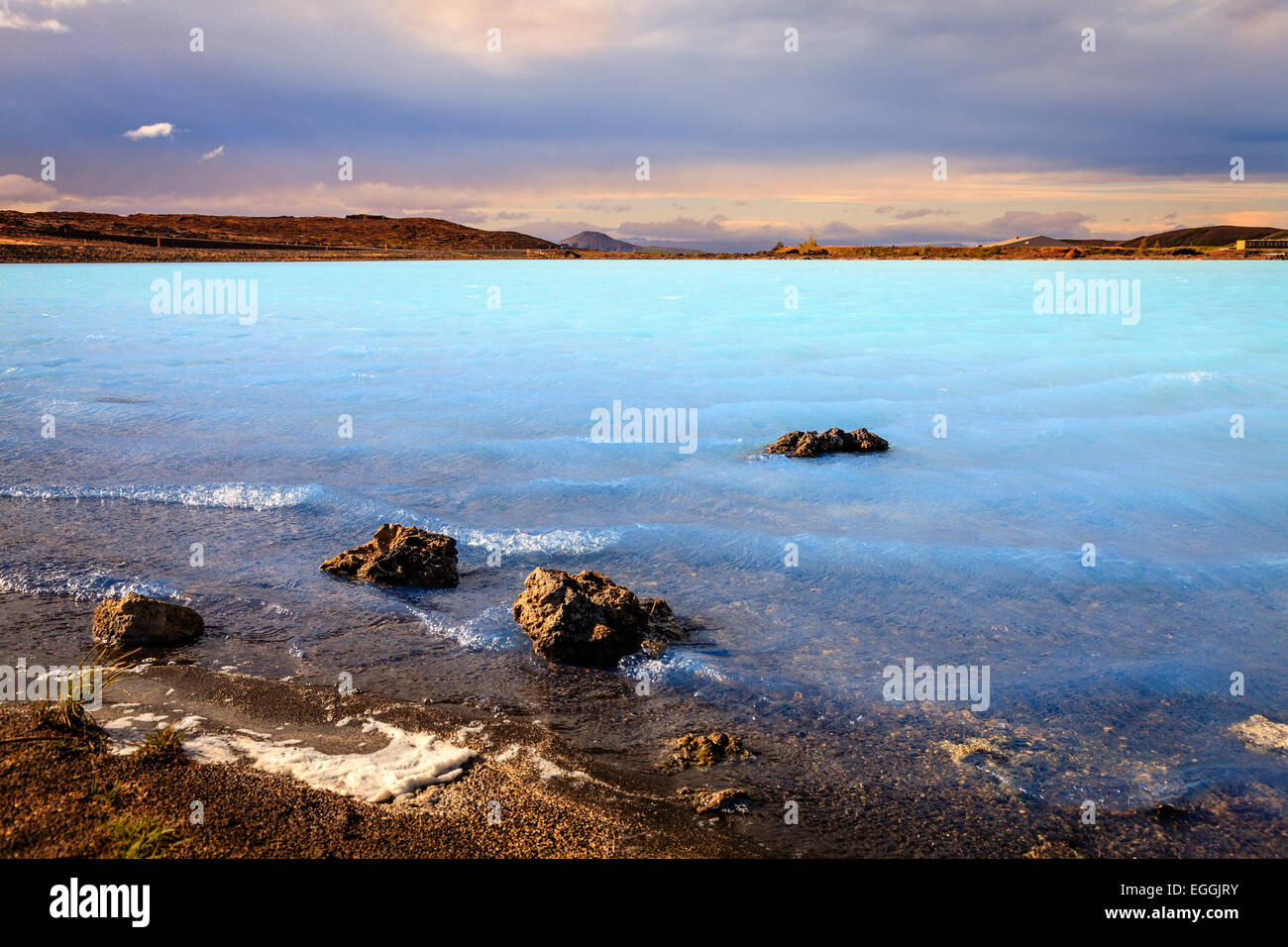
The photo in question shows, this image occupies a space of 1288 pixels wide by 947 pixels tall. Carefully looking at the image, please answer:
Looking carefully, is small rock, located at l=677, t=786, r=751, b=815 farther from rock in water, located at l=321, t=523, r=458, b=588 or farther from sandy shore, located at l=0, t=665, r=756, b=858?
rock in water, located at l=321, t=523, r=458, b=588

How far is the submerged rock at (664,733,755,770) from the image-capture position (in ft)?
14.6

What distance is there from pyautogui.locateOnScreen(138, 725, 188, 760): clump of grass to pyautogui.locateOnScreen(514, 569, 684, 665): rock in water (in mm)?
2153

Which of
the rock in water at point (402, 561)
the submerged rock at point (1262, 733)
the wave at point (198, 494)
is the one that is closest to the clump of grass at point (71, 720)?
the rock in water at point (402, 561)

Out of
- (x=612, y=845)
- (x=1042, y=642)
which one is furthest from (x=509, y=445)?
(x=612, y=845)

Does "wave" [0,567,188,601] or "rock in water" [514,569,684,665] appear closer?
"rock in water" [514,569,684,665]

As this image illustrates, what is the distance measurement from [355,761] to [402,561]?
2.69m

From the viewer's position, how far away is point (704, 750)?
14.8ft

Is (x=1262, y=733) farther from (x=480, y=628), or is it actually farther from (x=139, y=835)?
(x=139, y=835)

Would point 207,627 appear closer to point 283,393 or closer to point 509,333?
point 283,393

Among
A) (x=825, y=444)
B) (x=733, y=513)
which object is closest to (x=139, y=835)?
(x=733, y=513)

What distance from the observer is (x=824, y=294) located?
43.5 m

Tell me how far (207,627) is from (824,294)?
40909 millimetres

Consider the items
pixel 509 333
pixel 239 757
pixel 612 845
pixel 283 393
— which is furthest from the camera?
pixel 509 333

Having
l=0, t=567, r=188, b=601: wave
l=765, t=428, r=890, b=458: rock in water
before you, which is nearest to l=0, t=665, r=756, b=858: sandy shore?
l=0, t=567, r=188, b=601: wave
